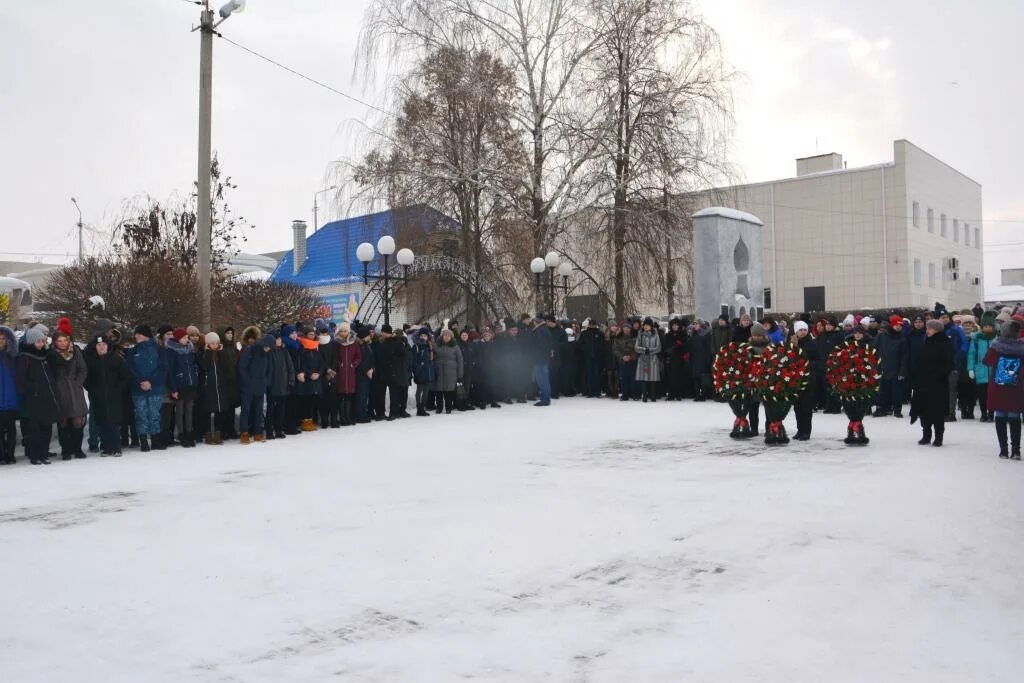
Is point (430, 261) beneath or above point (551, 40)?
beneath

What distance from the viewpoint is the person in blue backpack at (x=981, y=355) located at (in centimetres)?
1470

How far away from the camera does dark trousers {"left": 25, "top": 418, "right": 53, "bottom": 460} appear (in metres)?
11.9

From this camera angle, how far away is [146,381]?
12828mm

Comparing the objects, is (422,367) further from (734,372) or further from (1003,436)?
(1003,436)

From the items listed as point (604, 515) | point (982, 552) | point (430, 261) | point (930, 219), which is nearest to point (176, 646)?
point (604, 515)

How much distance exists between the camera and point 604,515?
787 centimetres

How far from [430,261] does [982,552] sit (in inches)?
753

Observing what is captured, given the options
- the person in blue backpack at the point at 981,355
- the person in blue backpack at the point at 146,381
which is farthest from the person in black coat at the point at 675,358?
the person in blue backpack at the point at 146,381

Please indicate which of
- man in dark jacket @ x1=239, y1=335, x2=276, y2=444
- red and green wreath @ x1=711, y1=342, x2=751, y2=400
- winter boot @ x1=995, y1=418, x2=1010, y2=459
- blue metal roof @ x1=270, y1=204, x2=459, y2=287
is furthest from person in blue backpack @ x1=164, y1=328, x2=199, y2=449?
blue metal roof @ x1=270, y1=204, x2=459, y2=287

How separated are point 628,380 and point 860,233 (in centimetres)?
2773

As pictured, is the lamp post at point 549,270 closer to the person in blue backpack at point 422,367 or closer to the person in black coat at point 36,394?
the person in blue backpack at point 422,367

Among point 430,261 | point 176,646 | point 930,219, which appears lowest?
point 176,646

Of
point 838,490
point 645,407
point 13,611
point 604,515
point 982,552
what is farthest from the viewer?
point 645,407

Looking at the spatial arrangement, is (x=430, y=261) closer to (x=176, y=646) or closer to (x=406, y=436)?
(x=406, y=436)
